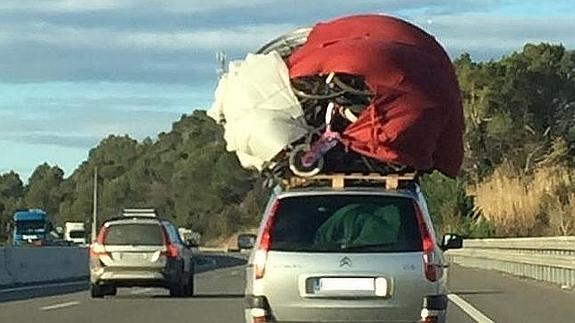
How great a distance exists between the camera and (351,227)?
1431 centimetres

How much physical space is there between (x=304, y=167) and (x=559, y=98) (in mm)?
82322

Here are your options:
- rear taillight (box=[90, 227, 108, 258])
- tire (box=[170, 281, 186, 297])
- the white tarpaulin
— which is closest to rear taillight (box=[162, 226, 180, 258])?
tire (box=[170, 281, 186, 297])

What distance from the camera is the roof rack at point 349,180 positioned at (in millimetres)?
14977

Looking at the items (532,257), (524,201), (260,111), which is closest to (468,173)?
(524,201)

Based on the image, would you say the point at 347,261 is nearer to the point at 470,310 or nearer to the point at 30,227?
the point at 470,310

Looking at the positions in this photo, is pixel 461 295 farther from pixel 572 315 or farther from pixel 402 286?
pixel 402 286

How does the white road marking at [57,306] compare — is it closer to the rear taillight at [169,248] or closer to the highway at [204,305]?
the highway at [204,305]

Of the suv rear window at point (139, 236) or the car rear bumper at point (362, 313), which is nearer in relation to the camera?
the car rear bumper at point (362, 313)

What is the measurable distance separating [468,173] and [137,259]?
6166 cm

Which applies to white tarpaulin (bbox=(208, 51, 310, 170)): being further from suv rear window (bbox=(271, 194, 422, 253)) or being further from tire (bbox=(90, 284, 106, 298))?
tire (bbox=(90, 284, 106, 298))

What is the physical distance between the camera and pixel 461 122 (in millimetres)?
16891

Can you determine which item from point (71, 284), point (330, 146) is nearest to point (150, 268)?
point (71, 284)

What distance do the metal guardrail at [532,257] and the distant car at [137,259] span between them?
8.95 m

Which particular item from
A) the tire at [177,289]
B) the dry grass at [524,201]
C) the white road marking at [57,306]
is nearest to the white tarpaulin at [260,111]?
the white road marking at [57,306]
